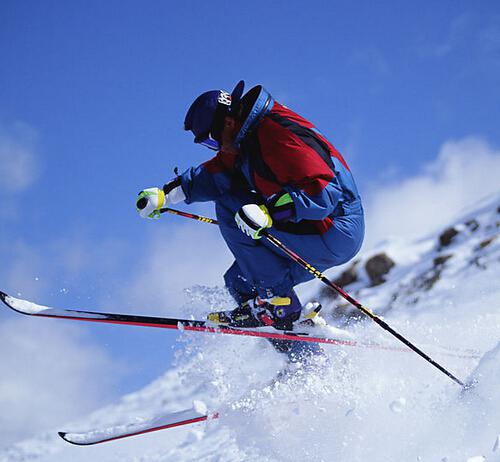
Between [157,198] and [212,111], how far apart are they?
1.02 meters

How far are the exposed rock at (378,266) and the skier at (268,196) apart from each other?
13.5 metres

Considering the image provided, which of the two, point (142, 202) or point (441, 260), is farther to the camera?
point (441, 260)

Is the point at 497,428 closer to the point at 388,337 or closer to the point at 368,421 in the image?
the point at 368,421

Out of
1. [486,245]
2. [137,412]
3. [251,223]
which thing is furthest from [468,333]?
[486,245]

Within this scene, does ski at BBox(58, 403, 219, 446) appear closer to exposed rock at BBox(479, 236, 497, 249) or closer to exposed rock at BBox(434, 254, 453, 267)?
exposed rock at BBox(479, 236, 497, 249)

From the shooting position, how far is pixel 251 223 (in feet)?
11.8

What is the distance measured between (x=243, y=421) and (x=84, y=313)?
151cm

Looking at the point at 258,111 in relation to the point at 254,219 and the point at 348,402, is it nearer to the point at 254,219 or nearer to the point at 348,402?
the point at 254,219

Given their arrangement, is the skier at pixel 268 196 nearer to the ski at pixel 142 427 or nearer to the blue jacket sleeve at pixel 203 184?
the blue jacket sleeve at pixel 203 184

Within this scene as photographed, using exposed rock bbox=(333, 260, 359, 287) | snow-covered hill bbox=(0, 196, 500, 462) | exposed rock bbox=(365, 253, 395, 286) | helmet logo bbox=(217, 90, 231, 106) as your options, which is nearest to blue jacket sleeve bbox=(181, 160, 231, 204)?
helmet logo bbox=(217, 90, 231, 106)

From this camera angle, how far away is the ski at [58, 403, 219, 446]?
4508 millimetres

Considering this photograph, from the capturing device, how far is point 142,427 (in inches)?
182

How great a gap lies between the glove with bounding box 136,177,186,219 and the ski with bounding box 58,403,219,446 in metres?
1.61

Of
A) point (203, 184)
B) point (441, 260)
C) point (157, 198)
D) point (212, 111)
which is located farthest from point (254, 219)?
point (441, 260)
